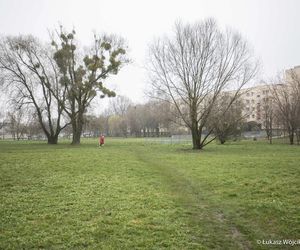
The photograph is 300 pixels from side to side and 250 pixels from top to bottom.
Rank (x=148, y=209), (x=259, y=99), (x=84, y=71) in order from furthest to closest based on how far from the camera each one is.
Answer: (x=259, y=99)
(x=84, y=71)
(x=148, y=209)

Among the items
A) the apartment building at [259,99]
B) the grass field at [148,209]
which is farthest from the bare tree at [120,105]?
the grass field at [148,209]

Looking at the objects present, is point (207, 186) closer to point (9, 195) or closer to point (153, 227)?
point (153, 227)

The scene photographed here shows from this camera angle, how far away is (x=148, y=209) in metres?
8.47

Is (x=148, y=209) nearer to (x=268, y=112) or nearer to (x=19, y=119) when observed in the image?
(x=268, y=112)

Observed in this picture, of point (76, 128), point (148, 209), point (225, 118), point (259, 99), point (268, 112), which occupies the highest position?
point (259, 99)

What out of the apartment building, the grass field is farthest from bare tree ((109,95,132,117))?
the grass field

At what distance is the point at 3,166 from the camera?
1565cm

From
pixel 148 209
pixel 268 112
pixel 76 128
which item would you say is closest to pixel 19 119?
pixel 76 128

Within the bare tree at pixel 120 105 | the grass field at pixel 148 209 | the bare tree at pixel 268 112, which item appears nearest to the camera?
the grass field at pixel 148 209

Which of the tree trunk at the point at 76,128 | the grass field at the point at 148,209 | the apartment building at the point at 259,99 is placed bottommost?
the grass field at the point at 148,209

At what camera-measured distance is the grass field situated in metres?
6.29

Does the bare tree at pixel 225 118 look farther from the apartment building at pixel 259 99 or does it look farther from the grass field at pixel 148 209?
the grass field at pixel 148 209

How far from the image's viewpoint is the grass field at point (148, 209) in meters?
6.29

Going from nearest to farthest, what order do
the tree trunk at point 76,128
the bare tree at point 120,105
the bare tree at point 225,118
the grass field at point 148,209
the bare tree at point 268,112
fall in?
the grass field at point 148,209 → the bare tree at point 225,118 → the tree trunk at point 76,128 → the bare tree at point 268,112 → the bare tree at point 120,105
